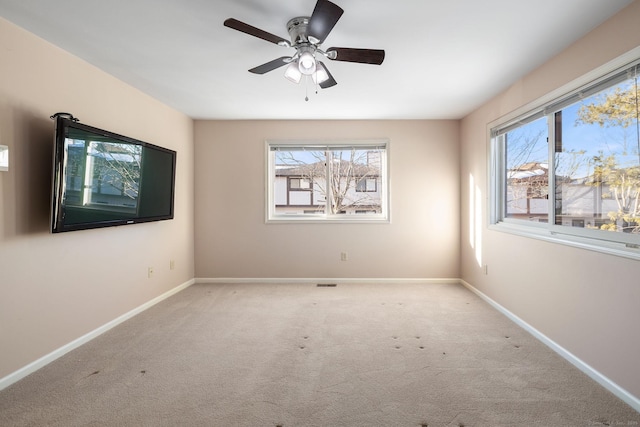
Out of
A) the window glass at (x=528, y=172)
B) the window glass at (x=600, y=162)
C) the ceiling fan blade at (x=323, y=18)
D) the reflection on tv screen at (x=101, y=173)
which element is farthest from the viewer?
the window glass at (x=528, y=172)

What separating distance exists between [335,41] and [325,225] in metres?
2.66

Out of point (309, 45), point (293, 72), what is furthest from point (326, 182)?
point (309, 45)

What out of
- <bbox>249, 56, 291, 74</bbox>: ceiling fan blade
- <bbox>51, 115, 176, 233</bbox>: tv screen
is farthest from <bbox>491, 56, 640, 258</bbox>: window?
<bbox>51, 115, 176, 233</bbox>: tv screen

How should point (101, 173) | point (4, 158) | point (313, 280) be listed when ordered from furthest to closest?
point (313, 280), point (101, 173), point (4, 158)

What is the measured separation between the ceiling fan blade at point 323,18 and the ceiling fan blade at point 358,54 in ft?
0.59

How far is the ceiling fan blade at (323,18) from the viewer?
158 cm

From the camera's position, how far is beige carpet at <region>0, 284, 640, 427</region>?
1.76m

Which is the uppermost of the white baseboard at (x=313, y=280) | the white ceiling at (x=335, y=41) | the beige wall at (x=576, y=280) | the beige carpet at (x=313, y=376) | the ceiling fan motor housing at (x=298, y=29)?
the white ceiling at (x=335, y=41)

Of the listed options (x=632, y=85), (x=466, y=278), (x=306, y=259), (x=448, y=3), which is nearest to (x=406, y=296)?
(x=466, y=278)

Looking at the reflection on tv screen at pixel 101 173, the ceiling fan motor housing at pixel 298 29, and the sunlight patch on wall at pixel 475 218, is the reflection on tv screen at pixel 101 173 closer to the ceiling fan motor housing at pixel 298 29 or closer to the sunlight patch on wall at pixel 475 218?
the ceiling fan motor housing at pixel 298 29

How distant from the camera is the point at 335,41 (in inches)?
92.2

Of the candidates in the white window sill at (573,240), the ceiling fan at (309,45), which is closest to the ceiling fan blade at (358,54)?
the ceiling fan at (309,45)

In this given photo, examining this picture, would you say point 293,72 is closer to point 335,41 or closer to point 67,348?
point 335,41

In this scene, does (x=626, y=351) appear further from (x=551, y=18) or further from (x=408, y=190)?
(x=408, y=190)
